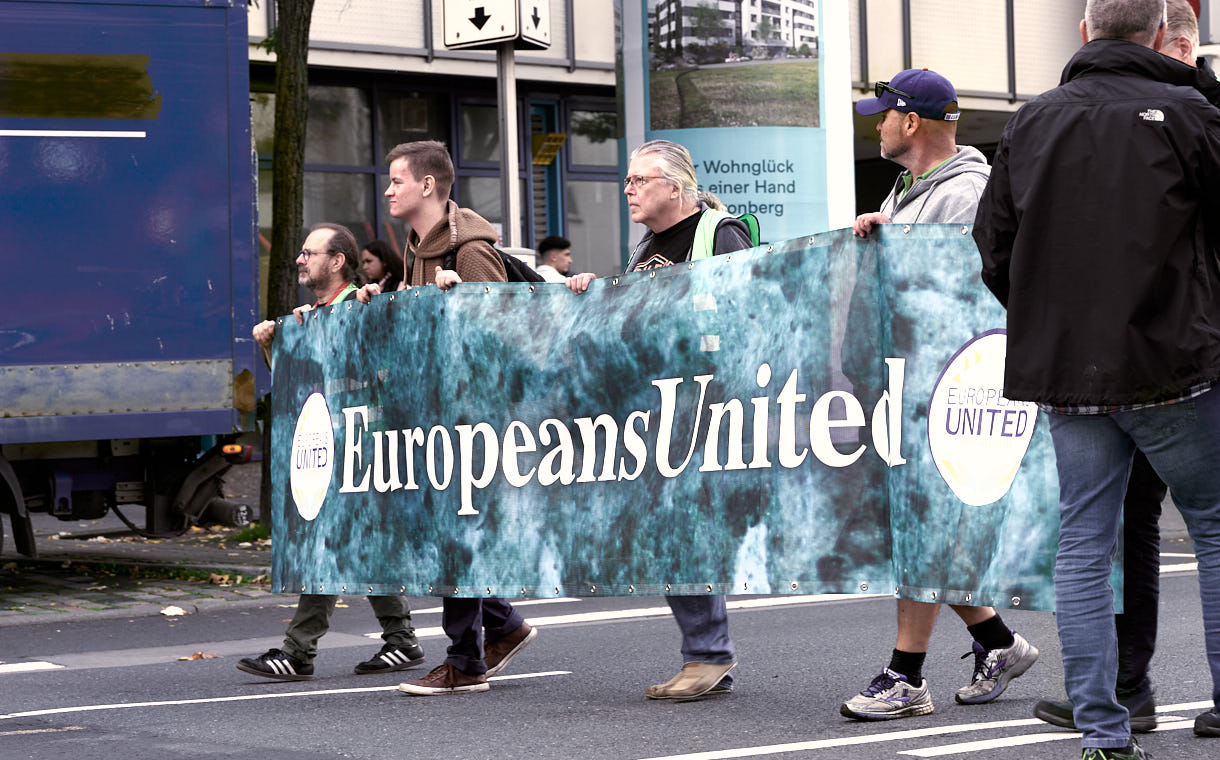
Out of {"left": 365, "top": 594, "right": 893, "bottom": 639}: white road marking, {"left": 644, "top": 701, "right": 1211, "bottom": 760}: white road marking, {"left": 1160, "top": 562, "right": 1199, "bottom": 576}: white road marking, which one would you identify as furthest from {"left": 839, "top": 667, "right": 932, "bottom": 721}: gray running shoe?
{"left": 1160, "top": 562, "right": 1199, "bottom": 576}: white road marking

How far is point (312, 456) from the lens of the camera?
24.5 ft

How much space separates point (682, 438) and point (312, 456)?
78.0 inches

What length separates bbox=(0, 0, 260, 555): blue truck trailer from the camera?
32.5ft

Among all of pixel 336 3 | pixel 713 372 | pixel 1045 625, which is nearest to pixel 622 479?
pixel 713 372

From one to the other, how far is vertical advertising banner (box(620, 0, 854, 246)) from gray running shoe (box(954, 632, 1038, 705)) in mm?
7513

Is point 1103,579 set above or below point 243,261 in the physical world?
below

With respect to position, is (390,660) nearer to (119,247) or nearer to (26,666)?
(26,666)

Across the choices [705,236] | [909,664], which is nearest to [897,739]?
[909,664]

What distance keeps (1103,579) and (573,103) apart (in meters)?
15.9

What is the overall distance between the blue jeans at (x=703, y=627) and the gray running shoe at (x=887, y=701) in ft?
2.39

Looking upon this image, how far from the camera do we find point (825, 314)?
18.7ft

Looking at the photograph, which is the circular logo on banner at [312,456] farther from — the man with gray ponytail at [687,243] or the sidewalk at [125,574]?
the sidewalk at [125,574]

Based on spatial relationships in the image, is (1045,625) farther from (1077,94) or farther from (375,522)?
(1077,94)

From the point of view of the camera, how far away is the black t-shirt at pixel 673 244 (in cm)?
654
